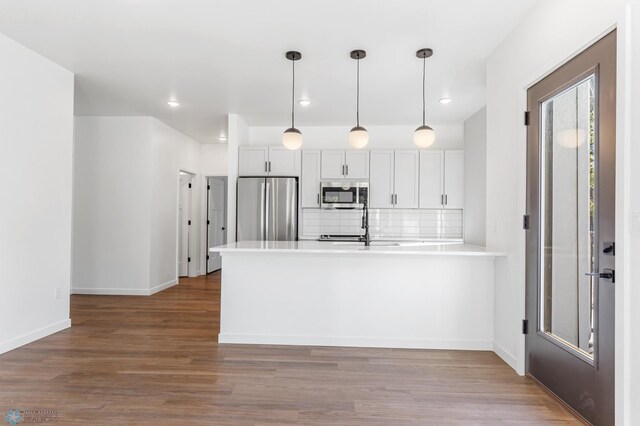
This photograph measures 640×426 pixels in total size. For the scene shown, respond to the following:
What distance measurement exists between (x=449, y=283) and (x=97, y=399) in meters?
2.77

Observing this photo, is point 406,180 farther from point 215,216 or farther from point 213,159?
point 215,216

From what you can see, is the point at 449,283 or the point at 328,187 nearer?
the point at 449,283

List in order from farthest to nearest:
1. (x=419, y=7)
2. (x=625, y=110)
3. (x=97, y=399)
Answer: (x=419, y=7) → (x=97, y=399) → (x=625, y=110)

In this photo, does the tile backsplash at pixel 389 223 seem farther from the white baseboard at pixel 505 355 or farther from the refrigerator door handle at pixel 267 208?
the white baseboard at pixel 505 355

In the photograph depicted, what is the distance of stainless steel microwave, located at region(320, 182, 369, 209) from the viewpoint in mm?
5523

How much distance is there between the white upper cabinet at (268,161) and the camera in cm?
557

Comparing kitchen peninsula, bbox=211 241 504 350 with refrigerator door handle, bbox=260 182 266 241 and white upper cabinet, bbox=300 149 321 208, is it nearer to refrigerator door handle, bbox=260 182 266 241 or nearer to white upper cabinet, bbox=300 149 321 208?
refrigerator door handle, bbox=260 182 266 241

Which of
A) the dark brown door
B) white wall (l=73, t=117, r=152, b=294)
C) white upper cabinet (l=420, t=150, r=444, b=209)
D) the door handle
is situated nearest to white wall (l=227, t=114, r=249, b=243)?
white wall (l=73, t=117, r=152, b=294)

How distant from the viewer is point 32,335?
3.41m

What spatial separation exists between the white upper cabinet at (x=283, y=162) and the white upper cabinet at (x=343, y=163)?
41cm

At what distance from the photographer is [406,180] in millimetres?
5605

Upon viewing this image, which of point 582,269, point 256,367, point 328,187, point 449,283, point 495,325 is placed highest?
point 328,187

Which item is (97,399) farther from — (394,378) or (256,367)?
(394,378)

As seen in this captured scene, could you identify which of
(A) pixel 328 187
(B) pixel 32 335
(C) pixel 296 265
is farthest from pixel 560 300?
(B) pixel 32 335
